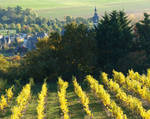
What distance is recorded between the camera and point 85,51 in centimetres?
3588

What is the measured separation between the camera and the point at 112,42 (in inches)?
1500

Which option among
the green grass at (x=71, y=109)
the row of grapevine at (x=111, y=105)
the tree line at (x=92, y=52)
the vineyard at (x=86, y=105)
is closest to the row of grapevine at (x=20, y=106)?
the vineyard at (x=86, y=105)

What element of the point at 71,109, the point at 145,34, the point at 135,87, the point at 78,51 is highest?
the point at 145,34

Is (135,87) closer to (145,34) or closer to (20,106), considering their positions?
(20,106)

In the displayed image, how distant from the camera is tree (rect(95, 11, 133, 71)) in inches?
1492

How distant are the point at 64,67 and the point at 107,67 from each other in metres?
5.89

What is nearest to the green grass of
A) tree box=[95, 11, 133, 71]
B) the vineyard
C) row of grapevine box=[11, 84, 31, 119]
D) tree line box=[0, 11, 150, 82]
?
the vineyard

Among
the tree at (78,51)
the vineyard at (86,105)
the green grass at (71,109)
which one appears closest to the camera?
the vineyard at (86,105)

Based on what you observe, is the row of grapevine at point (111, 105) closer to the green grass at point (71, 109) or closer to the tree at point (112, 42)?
the green grass at point (71, 109)

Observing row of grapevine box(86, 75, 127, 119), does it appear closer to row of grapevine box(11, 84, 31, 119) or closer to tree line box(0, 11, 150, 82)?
row of grapevine box(11, 84, 31, 119)

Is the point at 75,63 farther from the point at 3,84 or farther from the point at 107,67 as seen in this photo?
the point at 3,84

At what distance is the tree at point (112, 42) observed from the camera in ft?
124

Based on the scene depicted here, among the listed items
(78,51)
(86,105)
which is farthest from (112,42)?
(86,105)

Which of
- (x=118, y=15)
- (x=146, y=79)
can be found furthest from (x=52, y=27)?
(x=146, y=79)
